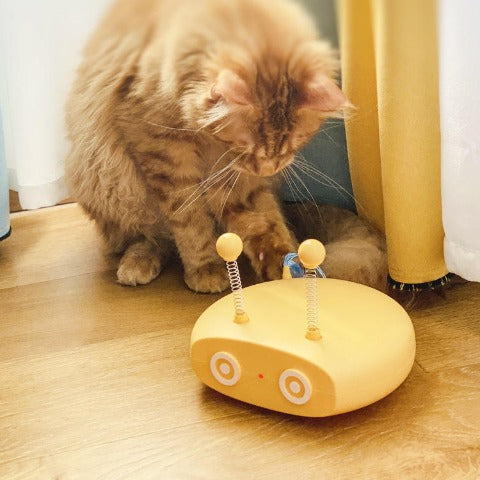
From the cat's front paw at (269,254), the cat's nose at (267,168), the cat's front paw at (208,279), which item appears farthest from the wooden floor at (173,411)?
the cat's nose at (267,168)

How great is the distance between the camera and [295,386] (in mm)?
959

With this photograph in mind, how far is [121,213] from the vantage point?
1.45m

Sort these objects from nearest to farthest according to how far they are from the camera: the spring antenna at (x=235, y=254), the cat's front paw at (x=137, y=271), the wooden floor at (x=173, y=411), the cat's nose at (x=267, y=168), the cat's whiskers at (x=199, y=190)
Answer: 1. the wooden floor at (x=173, y=411)
2. the spring antenna at (x=235, y=254)
3. the cat's nose at (x=267, y=168)
4. the cat's whiskers at (x=199, y=190)
5. the cat's front paw at (x=137, y=271)

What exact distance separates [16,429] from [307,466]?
459mm

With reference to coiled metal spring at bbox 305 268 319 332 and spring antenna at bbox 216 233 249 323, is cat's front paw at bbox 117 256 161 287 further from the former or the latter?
coiled metal spring at bbox 305 268 319 332

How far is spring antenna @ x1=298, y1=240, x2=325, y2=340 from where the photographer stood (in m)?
0.95

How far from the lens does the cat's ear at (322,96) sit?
3.55 feet

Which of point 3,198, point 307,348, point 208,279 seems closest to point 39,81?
point 3,198

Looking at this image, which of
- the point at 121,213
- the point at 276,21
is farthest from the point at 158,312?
the point at 276,21

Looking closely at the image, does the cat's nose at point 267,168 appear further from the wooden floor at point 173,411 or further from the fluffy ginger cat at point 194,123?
the wooden floor at point 173,411

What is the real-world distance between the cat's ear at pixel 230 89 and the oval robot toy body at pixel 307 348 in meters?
0.25

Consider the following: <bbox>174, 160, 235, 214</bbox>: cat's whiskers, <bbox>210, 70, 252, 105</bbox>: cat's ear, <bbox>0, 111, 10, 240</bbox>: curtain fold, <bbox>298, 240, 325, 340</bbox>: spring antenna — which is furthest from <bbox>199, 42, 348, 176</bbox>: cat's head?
<bbox>0, 111, 10, 240</bbox>: curtain fold

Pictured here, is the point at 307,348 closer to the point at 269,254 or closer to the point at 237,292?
the point at 237,292

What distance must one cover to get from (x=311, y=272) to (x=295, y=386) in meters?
0.18
